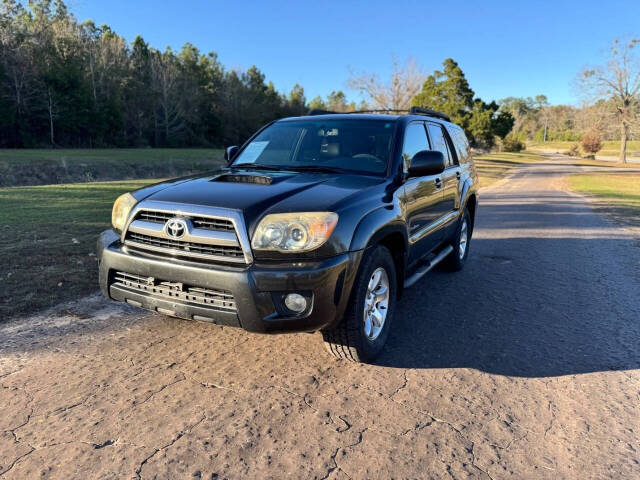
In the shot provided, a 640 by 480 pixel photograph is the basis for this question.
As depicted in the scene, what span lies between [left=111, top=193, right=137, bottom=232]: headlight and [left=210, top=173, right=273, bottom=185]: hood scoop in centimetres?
63

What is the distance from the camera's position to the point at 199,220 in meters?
3.03

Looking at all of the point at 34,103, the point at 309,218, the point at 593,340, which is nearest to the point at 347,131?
the point at 309,218

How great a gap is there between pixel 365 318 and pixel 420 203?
145cm

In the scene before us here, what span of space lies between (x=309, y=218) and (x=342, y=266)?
1.22ft

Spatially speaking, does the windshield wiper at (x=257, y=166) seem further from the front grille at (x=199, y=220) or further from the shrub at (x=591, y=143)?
the shrub at (x=591, y=143)

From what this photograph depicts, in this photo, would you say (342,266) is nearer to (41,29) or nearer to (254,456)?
(254,456)

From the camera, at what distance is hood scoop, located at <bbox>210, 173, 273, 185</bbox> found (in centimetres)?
351

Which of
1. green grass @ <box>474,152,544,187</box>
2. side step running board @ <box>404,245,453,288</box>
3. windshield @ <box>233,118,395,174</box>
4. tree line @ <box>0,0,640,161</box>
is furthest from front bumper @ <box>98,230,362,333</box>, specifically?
tree line @ <box>0,0,640,161</box>

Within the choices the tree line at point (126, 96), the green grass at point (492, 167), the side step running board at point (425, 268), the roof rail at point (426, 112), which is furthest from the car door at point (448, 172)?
the tree line at point (126, 96)

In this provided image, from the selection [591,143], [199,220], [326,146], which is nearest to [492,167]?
[326,146]

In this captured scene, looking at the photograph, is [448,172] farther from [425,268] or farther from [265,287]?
[265,287]

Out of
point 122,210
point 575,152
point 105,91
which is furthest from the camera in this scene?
point 575,152

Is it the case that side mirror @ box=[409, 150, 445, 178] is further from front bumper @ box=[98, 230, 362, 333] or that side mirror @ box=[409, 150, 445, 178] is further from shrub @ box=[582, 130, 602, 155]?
shrub @ box=[582, 130, 602, 155]

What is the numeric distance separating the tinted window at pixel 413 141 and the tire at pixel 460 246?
1582 millimetres
